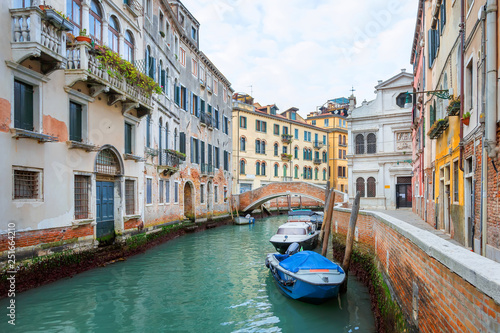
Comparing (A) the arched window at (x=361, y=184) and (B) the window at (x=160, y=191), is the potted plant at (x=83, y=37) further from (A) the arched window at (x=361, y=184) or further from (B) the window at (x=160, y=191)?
(A) the arched window at (x=361, y=184)

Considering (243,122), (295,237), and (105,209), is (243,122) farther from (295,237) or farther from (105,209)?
(105,209)

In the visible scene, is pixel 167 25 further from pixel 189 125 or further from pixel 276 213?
pixel 276 213

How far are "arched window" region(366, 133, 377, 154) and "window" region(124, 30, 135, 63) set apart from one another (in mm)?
15582

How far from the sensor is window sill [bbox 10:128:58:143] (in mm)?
7230

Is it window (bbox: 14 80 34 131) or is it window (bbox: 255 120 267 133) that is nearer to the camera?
window (bbox: 14 80 34 131)

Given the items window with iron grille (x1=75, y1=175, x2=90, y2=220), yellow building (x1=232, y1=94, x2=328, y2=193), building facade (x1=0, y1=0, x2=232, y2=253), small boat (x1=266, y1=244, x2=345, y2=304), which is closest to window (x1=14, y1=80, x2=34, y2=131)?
building facade (x1=0, y1=0, x2=232, y2=253)

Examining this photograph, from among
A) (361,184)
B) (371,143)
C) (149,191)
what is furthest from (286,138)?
(149,191)

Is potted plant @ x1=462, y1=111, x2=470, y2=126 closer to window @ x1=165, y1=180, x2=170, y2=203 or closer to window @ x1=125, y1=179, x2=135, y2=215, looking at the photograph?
window @ x1=125, y1=179, x2=135, y2=215

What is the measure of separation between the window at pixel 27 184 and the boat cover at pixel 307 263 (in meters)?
5.17

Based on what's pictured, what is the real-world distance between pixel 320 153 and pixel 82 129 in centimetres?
3282

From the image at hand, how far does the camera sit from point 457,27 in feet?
25.3

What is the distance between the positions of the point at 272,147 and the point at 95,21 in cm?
2532

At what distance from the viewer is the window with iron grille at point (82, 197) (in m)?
9.57

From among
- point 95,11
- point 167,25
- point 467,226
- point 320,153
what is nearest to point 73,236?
point 95,11
